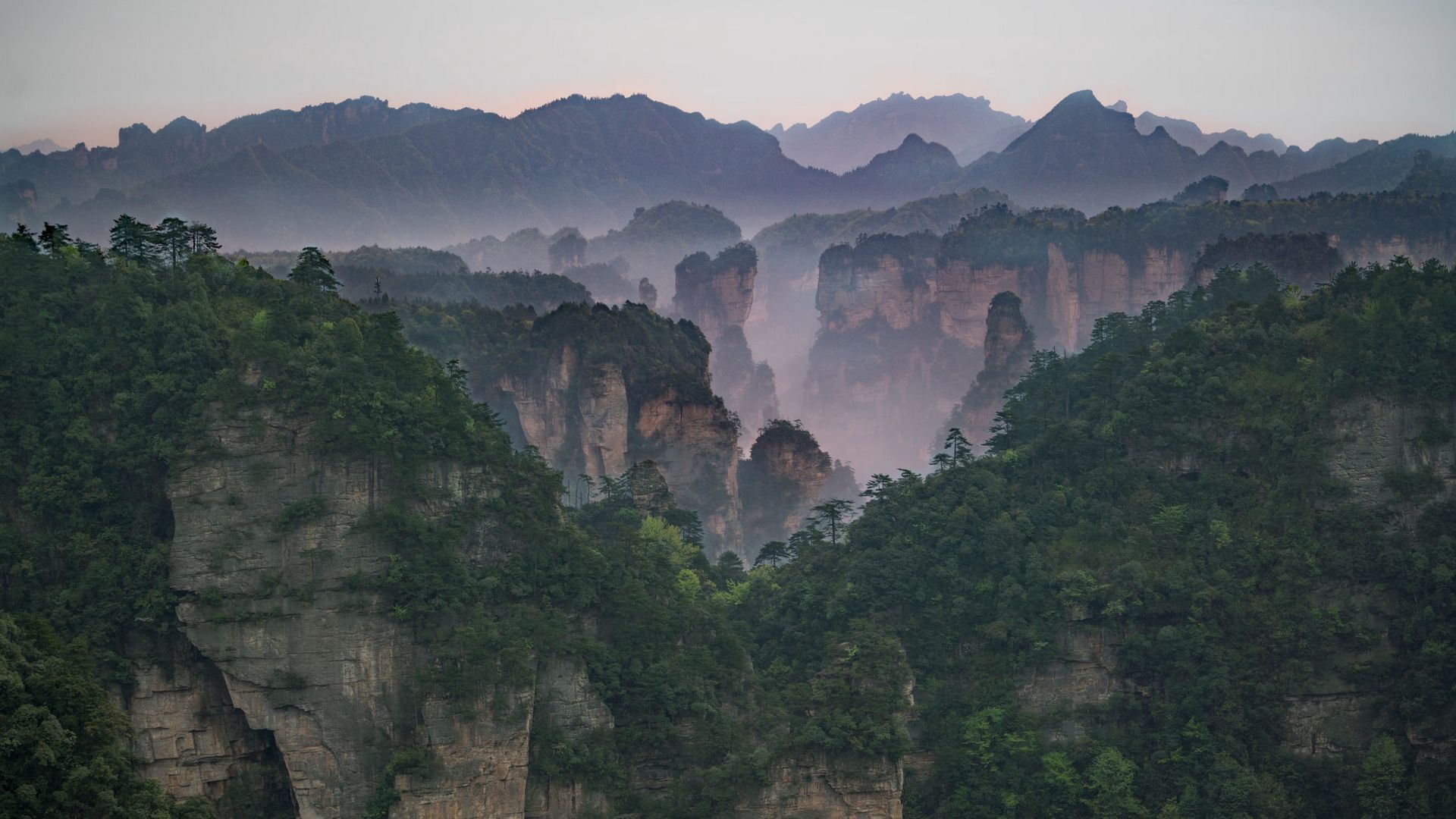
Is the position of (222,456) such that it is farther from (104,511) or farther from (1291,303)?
(1291,303)

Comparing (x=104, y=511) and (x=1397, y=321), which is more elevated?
(x=1397, y=321)

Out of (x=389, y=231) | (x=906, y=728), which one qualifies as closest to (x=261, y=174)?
(x=389, y=231)

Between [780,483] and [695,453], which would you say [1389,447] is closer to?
[695,453]

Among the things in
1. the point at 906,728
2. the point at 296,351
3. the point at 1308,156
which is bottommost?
the point at 906,728

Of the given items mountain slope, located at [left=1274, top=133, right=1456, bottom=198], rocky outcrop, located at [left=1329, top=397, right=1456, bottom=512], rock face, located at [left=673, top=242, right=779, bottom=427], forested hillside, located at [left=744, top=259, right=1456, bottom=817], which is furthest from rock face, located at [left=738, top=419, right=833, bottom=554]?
mountain slope, located at [left=1274, top=133, right=1456, bottom=198]

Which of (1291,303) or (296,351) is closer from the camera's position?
(296,351)

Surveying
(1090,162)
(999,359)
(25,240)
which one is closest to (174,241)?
(25,240)
